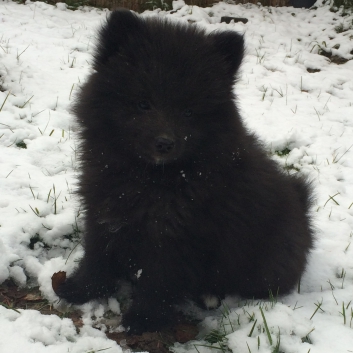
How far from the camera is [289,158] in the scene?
423cm

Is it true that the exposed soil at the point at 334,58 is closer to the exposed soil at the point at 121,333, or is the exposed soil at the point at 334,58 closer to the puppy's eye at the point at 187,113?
the puppy's eye at the point at 187,113

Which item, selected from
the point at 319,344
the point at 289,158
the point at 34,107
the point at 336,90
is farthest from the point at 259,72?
the point at 319,344

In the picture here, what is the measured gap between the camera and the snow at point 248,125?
222 centimetres

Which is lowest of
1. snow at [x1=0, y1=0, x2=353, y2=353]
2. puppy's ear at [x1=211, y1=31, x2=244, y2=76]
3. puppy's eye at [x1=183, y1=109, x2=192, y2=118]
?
snow at [x1=0, y1=0, x2=353, y2=353]

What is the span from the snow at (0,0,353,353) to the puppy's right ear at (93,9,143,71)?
2.12ft

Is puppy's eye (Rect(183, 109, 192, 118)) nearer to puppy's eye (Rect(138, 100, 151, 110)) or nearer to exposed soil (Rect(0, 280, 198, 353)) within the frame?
puppy's eye (Rect(138, 100, 151, 110))

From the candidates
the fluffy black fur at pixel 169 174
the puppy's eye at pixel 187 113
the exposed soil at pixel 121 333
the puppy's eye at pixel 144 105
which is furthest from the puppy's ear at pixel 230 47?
the exposed soil at pixel 121 333

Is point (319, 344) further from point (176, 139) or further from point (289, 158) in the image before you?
point (289, 158)

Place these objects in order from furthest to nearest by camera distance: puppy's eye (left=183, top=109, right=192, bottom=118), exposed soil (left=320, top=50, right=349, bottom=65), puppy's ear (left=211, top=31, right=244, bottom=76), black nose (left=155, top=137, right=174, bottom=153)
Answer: exposed soil (left=320, top=50, right=349, bottom=65) < puppy's ear (left=211, top=31, right=244, bottom=76) < puppy's eye (left=183, top=109, right=192, bottom=118) < black nose (left=155, top=137, right=174, bottom=153)

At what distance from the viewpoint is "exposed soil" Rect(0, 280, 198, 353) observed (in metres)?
2.35

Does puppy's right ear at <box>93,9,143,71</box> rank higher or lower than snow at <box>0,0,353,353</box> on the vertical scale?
higher

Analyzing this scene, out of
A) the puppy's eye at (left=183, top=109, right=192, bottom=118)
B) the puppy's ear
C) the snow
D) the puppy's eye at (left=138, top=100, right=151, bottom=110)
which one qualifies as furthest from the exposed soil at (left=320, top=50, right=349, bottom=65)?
the puppy's eye at (left=138, top=100, right=151, bottom=110)

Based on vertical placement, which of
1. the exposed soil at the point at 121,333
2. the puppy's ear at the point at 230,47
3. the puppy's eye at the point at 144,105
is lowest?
the exposed soil at the point at 121,333

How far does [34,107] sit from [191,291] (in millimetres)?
2828
